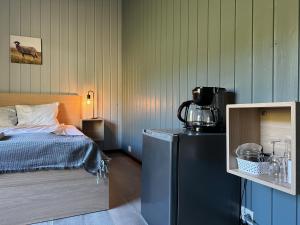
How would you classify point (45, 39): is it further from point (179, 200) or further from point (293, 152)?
point (293, 152)

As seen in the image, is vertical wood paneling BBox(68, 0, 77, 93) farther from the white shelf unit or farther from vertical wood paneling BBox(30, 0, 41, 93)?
the white shelf unit

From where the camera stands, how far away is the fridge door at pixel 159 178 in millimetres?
1457

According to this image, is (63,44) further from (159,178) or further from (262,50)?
(262,50)

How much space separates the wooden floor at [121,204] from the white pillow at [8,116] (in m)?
1.63

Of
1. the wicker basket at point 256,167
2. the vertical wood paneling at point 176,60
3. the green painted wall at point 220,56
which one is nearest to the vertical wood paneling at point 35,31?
the green painted wall at point 220,56

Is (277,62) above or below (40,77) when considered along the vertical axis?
below

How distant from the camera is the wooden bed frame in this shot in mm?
1837

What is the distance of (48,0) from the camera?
4.01m

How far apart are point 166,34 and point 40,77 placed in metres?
2.44

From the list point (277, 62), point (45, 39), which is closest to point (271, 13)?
point (277, 62)

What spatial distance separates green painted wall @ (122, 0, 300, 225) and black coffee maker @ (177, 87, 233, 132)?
0.56 feet

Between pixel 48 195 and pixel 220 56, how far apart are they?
189 cm

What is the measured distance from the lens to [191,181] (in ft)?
4.92

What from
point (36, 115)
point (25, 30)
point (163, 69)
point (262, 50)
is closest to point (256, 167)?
point (262, 50)
